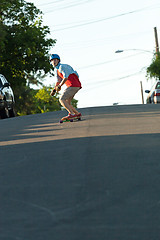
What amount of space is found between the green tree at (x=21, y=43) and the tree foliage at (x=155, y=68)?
10.2 m

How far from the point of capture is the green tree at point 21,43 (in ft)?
139

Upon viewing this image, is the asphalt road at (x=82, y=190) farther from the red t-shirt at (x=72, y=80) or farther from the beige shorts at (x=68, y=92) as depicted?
the beige shorts at (x=68, y=92)

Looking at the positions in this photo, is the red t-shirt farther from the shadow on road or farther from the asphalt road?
the shadow on road

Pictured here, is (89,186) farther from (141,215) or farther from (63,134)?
(63,134)

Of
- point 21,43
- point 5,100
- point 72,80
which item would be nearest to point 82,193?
point 72,80

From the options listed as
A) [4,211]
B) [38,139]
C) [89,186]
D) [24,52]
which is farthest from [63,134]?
[24,52]

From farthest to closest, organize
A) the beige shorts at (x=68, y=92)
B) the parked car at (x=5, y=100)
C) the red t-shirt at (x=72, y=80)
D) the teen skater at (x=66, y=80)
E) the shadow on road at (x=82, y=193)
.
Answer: the parked car at (x=5, y=100), the beige shorts at (x=68, y=92), the red t-shirt at (x=72, y=80), the teen skater at (x=66, y=80), the shadow on road at (x=82, y=193)

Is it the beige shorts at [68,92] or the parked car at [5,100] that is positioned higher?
the beige shorts at [68,92]

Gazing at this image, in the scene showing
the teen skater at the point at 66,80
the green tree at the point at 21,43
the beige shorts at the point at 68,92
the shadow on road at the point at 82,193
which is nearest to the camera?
the shadow on road at the point at 82,193

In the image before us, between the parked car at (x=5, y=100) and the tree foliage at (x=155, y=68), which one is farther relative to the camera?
the tree foliage at (x=155, y=68)

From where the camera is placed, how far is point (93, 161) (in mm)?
7012

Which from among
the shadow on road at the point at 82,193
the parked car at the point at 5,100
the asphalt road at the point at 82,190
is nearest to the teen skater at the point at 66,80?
the asphalt road at the point at 82,190

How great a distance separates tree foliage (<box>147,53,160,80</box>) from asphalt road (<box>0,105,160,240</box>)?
134 feet

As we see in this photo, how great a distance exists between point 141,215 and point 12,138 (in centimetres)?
627
